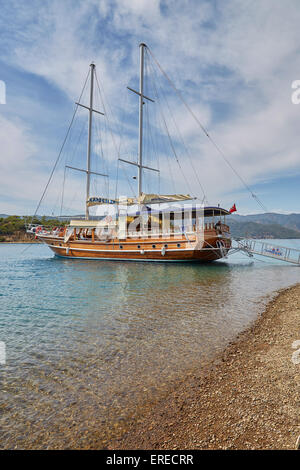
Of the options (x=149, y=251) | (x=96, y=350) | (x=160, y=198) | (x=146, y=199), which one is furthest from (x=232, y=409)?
(x=146, y=199)

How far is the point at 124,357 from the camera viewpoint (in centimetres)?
637

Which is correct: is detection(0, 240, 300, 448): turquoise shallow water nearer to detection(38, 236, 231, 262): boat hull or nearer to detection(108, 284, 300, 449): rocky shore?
detection(108, 284, 300, 449): rocky shore

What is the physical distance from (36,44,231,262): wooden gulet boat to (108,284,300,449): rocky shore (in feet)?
69.6

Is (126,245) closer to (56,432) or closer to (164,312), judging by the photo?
(164,312)

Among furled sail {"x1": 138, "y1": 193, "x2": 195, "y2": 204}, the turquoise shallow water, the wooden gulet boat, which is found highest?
furled sail {"x1": 138, "y1": 193, "x2": 195, "y2": 204}

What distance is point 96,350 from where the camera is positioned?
6777mm

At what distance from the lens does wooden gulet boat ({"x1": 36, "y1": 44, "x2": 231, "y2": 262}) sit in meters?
27.2

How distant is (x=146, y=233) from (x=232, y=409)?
2589 cm

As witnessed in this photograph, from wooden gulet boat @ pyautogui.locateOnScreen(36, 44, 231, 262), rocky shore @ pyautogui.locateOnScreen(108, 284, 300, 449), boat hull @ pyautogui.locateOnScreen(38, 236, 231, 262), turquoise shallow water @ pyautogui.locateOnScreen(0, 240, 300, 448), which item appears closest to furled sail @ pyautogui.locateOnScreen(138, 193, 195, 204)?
A: wooden gulet boat @ pyautogui.locateOnScreen(36, 44, 231, 262)

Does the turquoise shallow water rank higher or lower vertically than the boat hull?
lower

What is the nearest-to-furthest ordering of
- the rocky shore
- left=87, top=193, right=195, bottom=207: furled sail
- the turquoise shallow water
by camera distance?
the rocky shore → the turquoise shallow water → left=87, top=193, right=195, bottom=207: furled sail
